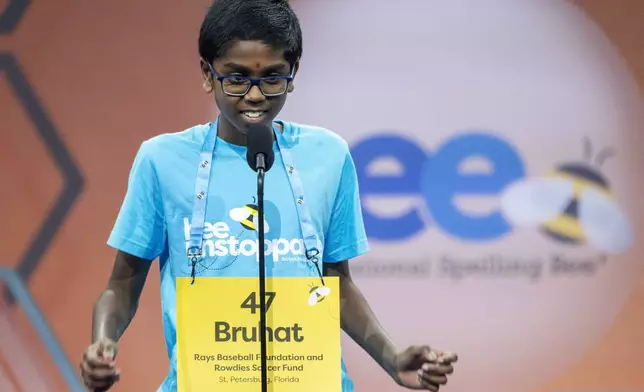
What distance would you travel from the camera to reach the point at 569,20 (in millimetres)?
3297

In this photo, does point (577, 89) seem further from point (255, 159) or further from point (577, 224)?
point (255, 159)

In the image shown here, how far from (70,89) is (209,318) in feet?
7.35

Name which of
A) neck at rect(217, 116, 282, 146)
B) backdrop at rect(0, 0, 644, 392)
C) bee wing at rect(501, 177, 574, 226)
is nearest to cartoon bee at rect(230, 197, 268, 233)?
neck at rect(217, 116, 282, 146)

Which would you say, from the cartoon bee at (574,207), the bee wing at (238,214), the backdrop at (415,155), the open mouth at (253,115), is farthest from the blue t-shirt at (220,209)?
the cartoon bee at (574,207)

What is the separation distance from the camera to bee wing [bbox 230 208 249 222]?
4.71ft

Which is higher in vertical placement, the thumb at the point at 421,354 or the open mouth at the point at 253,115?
the open mouth at the point at 253,115

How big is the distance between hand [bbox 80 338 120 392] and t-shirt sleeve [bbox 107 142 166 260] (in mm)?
251

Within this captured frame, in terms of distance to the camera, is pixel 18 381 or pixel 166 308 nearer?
pixel 166 308

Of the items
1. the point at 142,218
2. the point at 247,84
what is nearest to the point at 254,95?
the point at 247,84

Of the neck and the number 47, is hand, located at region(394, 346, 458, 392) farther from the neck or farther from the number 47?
the neck

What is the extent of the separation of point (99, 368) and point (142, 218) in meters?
0.32

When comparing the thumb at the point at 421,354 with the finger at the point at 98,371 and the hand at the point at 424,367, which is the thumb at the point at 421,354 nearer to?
the hand at the point at 424,367

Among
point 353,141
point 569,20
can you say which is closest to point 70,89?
point 353,141

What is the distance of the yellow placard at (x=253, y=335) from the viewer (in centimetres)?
129
